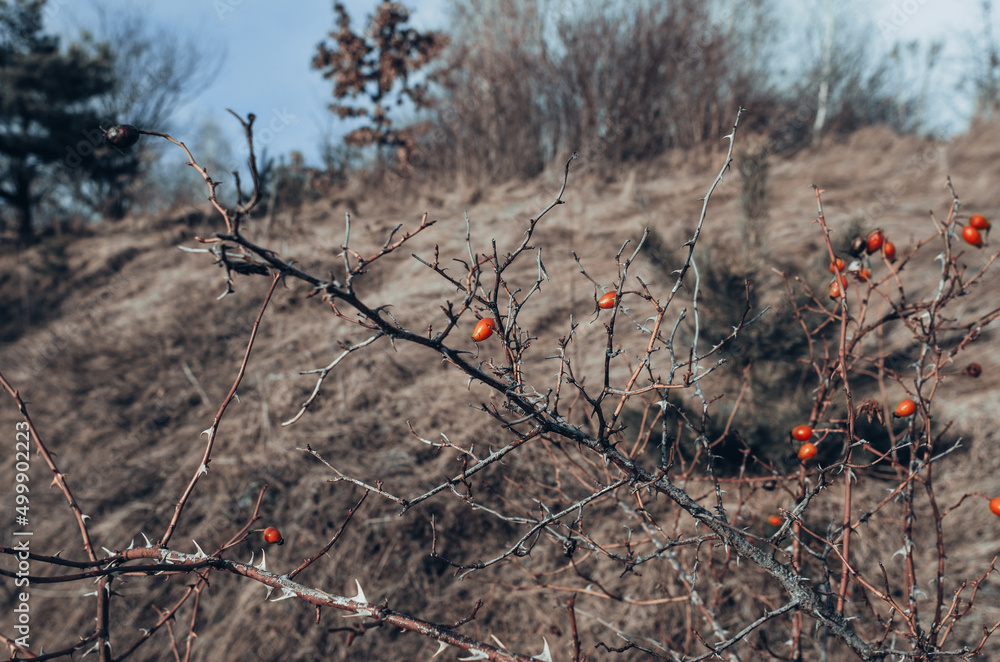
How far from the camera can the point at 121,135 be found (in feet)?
2.40

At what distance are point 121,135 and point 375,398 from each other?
11.1 ft

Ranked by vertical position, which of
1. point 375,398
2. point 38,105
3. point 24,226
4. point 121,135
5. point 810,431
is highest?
point 38,105

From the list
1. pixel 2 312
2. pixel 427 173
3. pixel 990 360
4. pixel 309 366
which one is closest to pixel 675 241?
pixel 990 360

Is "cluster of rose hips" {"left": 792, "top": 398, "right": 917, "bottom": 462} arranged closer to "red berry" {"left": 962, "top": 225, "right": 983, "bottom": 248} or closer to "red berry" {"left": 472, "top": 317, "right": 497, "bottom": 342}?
"red berry" {"left": 962, "top": 225, "right": 983, "bottom": 248}

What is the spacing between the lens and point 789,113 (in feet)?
33.6

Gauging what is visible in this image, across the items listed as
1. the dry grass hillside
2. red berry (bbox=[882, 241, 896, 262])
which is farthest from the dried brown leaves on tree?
red berry (bbox=[882, 241, 896, 262])

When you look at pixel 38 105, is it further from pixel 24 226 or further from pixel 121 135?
pixel 121 135

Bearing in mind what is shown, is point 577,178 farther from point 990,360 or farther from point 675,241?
point 990,360

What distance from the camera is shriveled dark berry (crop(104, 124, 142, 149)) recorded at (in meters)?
0.73

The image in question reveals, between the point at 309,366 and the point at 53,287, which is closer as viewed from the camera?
→ the point at 309,366

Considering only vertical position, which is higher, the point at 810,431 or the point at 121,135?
the point at 121,135

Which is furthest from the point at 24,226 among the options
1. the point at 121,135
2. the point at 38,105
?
the point at 121,135

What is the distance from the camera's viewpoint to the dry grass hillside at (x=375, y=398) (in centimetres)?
260

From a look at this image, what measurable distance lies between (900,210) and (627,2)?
5693 mm
